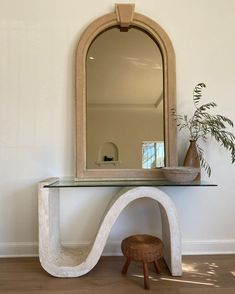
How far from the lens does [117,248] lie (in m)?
2.04

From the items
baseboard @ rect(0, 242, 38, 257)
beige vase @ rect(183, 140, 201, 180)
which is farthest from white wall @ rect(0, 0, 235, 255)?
beige vase @ rect(183, 140, 201, 180)

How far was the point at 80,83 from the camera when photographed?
6.56 feet

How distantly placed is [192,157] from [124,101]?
2.47ft

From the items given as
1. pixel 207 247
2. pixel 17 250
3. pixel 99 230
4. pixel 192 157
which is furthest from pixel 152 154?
pixel 17 250

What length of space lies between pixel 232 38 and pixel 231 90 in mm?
469

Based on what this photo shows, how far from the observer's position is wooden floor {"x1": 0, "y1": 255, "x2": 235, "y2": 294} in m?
1.50

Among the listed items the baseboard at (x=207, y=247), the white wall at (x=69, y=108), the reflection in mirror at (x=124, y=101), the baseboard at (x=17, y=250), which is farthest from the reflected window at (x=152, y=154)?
the baseboard at (x=17, y=250)

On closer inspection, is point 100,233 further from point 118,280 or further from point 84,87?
point 84,87

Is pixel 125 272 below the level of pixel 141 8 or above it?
below

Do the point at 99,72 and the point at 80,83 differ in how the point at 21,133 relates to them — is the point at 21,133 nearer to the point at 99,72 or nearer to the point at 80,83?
the point at 80,83

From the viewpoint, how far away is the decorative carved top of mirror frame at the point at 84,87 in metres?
1.99

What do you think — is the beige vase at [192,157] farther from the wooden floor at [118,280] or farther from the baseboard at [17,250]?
the baseboard at [17,250]

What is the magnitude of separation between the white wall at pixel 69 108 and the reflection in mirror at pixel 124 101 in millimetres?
182

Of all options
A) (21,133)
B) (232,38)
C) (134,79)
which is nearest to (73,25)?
(134,79)
